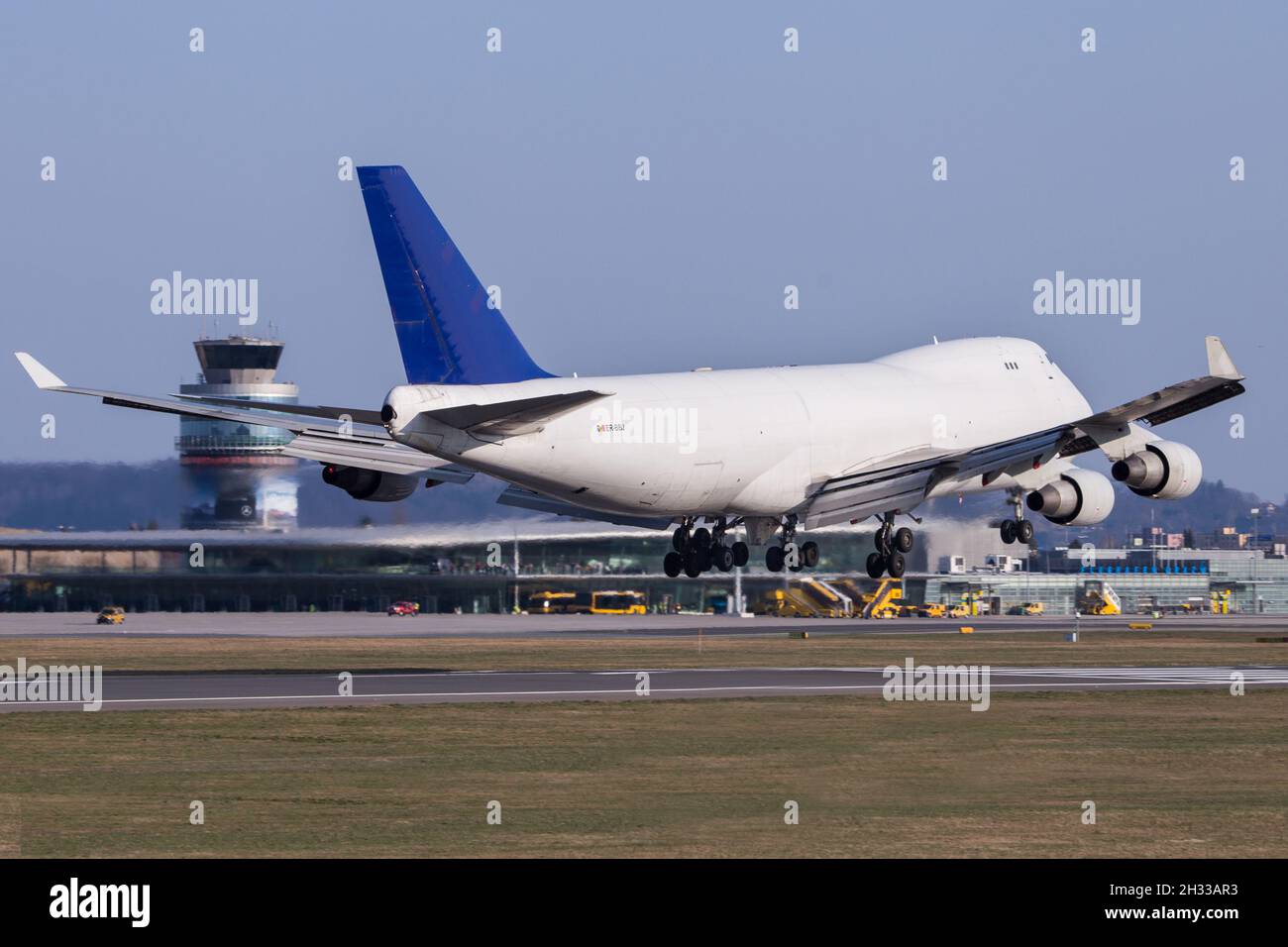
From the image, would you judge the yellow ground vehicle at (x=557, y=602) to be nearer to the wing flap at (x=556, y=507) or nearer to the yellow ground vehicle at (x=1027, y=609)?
the yellow ground vehicle at (x=1027, y=609)

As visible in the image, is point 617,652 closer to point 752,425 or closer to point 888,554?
point 888,554

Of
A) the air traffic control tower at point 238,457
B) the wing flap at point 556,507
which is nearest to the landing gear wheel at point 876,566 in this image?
the wing flap at point 556,507

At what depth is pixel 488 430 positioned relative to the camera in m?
42.9

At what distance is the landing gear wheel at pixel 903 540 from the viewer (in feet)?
170

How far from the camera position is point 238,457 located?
12550 centimetres

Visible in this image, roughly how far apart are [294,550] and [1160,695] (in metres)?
58.9

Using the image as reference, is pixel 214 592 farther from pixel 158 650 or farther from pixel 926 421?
pixel 926 421

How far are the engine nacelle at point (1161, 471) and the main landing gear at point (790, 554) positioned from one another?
8914mm

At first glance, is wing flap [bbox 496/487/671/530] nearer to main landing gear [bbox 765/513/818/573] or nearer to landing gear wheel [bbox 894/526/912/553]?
main landing gear [bbox 765/513/818/573]

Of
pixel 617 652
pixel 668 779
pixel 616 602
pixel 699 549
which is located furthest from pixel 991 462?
pixel 616 602

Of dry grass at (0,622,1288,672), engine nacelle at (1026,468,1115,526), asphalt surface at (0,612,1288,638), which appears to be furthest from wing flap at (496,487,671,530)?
asphalt surface at (0,612,1288,638)

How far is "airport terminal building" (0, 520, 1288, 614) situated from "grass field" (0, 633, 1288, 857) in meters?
53.5

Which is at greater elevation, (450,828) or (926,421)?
(926,421)
